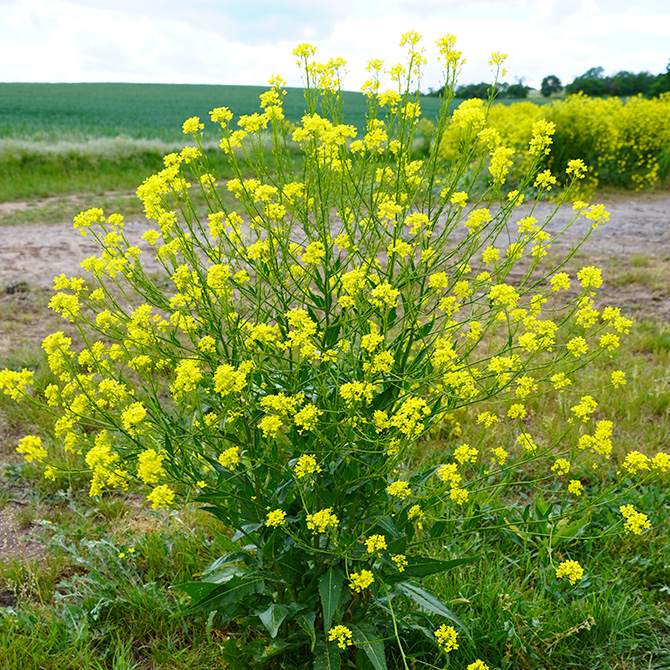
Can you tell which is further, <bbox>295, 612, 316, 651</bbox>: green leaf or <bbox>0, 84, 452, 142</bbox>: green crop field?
<bbox>0, 84, 452, 142</bbox>: green crop field

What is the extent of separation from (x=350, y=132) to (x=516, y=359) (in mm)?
1024

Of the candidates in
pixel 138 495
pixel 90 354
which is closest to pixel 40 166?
pixel 138 495

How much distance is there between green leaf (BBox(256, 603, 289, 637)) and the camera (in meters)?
1.86

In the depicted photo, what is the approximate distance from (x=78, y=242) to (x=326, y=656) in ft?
26.0

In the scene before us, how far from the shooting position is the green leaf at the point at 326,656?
192 cm

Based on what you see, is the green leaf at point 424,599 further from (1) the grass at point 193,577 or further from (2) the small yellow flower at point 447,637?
(1) the grass at point 193,577

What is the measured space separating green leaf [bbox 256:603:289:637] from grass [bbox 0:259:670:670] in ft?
1.06

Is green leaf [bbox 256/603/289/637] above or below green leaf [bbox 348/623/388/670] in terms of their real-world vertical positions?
above

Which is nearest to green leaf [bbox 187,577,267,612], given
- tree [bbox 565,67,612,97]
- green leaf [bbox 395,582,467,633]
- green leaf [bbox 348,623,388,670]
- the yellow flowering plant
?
the yellow flowering plant

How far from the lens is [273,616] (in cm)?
191

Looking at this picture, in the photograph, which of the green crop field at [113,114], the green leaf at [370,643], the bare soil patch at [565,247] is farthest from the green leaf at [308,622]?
the green crop field at [113,114]

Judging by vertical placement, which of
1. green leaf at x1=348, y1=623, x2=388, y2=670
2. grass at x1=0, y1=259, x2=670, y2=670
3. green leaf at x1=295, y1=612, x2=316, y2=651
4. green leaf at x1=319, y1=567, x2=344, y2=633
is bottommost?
grass at x1=0, y1=259, x2=670, y2=670

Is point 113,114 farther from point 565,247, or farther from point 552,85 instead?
point 552,85

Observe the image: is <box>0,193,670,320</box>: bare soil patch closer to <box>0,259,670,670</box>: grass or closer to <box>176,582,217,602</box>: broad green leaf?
<box>0,259,670,670</box>: grass
